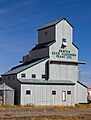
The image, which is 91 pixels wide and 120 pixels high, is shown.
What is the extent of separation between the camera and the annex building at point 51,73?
48281 millimetres

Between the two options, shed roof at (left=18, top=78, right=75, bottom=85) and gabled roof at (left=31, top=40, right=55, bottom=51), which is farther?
gabled roof at (left=31, top=40, right=55, bottom=51)

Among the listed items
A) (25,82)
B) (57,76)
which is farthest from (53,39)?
(25,82)

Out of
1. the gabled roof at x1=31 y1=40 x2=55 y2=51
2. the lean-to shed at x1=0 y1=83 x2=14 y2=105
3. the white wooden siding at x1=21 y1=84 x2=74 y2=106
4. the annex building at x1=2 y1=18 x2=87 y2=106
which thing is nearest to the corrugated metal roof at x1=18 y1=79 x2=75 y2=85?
the annex building at x1=2 y1=18 x2=87 y2=106

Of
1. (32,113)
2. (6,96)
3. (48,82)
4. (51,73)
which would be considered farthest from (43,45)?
(32,113)

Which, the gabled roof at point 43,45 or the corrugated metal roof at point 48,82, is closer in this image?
the corrugated metal roof at point 48,82

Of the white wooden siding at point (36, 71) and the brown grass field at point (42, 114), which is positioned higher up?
the white wooden siding at point (36, 71)

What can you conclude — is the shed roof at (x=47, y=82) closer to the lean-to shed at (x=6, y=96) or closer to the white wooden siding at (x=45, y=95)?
the white wooden siding at (x=45, y=95)

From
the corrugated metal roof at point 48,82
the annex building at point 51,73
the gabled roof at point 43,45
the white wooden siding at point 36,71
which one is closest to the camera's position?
the corrugated metal roof at point 48,82

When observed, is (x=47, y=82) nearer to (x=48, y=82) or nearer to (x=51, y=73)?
(x=48, y=82)

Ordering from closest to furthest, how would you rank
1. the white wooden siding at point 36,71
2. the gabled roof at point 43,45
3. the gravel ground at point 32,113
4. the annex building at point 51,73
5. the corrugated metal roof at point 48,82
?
1. the gravel ground at point 32,113
2. the corrugated metal roof at point 48,82
3. the annex building at point 51,73
4. the white wooden siding at point 36,71
5. the gabled roof at point 43,45

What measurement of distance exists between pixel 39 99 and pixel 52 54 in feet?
23.1

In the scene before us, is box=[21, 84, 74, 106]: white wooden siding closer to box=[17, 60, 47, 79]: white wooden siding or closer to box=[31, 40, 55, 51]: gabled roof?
box=[17, 60, 47, 79]: white wooden siding

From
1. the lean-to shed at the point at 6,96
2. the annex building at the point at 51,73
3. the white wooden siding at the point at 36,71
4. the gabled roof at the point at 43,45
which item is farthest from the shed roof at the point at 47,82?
the gabled roof at the point at 43,45

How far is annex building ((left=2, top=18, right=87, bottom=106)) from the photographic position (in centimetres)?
4828
